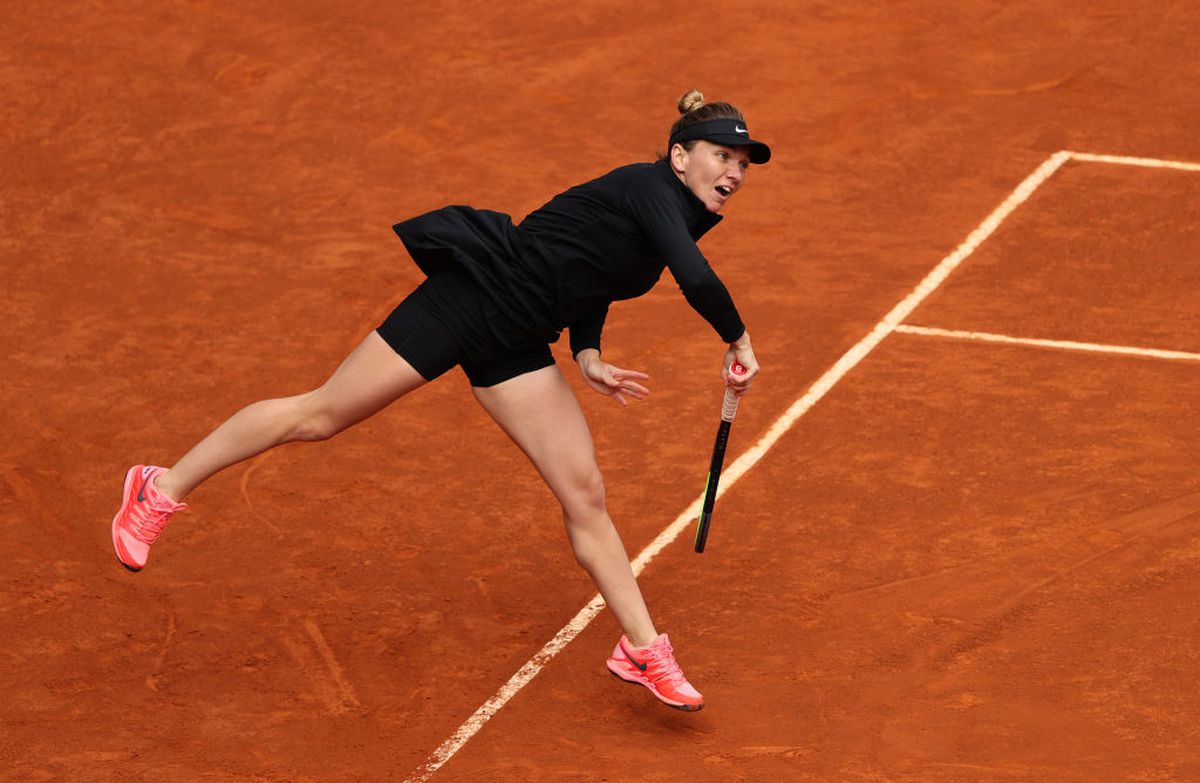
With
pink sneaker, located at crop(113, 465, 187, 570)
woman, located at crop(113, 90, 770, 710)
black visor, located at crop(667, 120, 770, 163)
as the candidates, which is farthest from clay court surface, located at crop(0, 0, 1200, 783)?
black visor, located at crop(667, 120, 770, 163)

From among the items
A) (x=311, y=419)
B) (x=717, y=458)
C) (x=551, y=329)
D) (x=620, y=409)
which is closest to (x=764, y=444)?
(x=620, y=409)

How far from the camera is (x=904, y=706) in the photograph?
22.6ft

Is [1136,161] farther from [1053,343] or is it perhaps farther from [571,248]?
[571,248]

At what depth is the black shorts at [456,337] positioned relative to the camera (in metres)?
6.56

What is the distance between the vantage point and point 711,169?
642cm

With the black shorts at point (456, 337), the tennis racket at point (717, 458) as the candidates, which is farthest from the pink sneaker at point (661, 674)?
the black shorts at point (456, 337)

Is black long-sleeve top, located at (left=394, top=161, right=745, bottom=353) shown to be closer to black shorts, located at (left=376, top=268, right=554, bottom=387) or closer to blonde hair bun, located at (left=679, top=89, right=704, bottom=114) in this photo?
black shorts, located at (left=376, top=268, right=554, bottom=387)

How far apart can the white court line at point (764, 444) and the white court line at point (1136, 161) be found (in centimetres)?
12

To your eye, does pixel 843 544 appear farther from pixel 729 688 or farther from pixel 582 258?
pixel 582 258

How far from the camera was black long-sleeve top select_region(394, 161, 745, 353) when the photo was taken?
21.1 ft

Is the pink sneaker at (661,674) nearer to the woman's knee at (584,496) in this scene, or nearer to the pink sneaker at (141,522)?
the woman's knee at (584,496)

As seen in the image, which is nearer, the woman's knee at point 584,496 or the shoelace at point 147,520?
the woman's knee at point 584,496

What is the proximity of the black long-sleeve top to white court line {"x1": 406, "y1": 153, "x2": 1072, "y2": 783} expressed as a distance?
1.41 meters

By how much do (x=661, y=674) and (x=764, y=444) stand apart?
2.47 m
